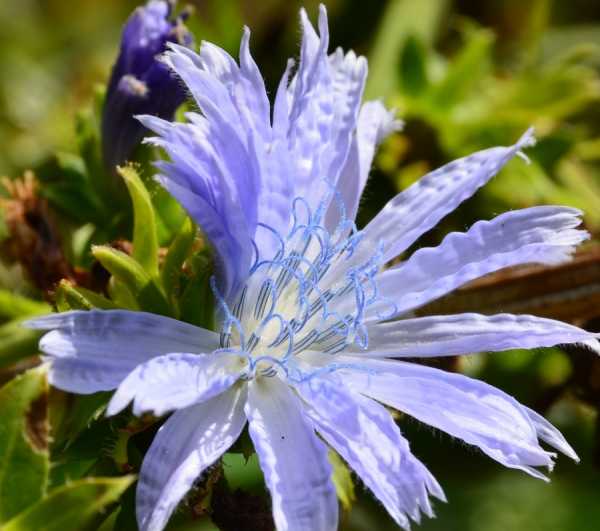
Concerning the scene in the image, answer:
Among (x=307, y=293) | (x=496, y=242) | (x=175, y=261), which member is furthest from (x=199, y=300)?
(x=496, y=242)

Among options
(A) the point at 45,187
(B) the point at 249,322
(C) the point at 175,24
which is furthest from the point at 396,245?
(A) the point at 45,187

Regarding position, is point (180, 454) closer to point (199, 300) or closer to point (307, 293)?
point (199, 300)

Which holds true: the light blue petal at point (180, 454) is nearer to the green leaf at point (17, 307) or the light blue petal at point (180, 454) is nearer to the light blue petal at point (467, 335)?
the light blue petal at point (467, 335)

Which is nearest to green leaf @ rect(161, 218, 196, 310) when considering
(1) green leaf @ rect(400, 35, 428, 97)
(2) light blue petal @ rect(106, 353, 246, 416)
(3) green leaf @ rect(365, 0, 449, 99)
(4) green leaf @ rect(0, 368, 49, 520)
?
(2) light blue petal @ rect(106, 353, 246, 416)

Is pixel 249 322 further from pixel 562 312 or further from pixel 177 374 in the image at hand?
pixel 562 312

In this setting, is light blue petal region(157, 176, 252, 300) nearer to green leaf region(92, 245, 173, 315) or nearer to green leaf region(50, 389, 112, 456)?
green leaf region(92, 245, 173, 315)

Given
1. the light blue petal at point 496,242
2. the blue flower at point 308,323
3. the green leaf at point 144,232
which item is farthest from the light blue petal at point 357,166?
the green leaf at point 144,232

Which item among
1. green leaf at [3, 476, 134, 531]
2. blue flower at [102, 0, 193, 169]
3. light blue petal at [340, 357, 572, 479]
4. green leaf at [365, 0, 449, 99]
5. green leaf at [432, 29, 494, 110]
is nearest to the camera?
green leaf at [3, 476, 134, 531]
